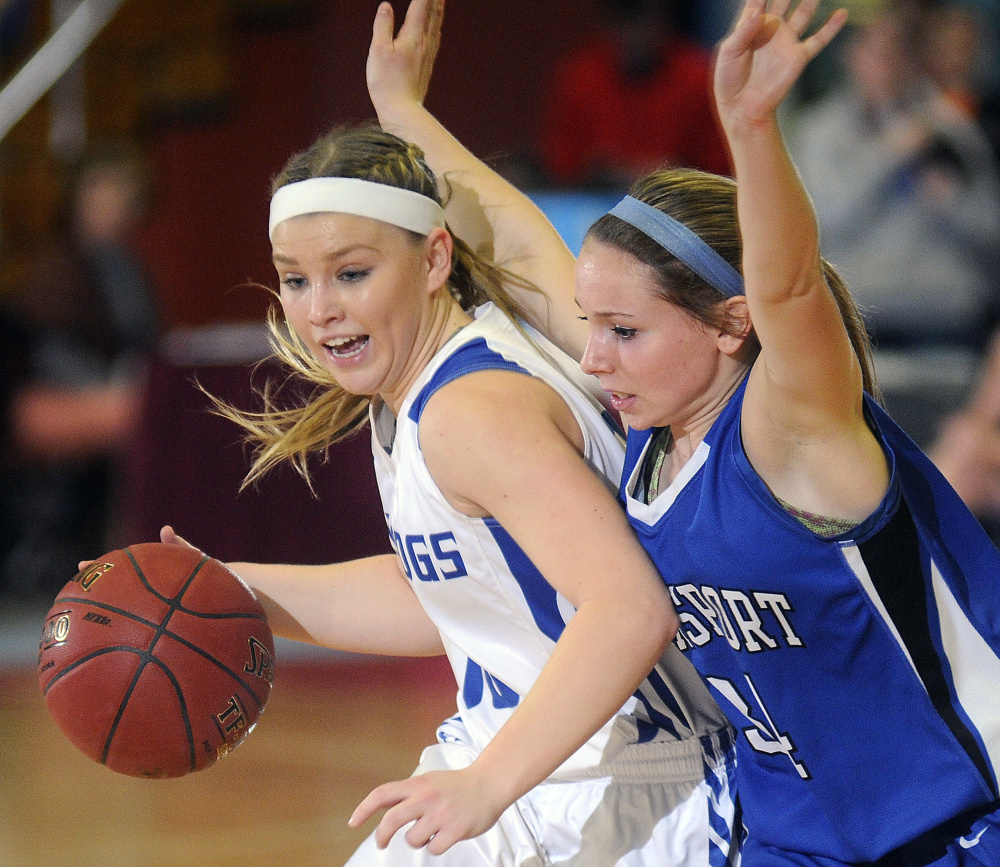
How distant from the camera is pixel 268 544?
5719 mm

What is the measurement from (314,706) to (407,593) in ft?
7.95

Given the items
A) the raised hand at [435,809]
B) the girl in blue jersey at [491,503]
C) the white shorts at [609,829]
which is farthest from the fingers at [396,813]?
the white shorts at [609,829]

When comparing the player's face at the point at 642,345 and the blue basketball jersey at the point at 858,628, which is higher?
the player's face at the point at 642,345

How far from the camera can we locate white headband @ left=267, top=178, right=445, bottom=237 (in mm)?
2344

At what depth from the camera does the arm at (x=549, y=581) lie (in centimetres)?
190

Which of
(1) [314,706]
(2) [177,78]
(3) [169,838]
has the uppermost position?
(2) [177,78]

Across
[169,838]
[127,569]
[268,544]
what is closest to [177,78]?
[268,544]

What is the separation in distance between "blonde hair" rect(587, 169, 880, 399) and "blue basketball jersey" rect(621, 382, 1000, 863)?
162 millimetres

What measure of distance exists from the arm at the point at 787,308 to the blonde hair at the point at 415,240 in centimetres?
81

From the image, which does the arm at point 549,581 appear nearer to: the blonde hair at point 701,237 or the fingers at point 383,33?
the blonde hair at point 701,237

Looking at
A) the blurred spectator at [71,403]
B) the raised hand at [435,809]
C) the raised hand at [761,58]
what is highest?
the raised hand at [761,58]

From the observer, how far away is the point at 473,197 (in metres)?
2.78

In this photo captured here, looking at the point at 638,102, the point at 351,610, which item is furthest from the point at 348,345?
the point at 638,102

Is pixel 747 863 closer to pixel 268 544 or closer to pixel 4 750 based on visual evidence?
pixel 4 750
